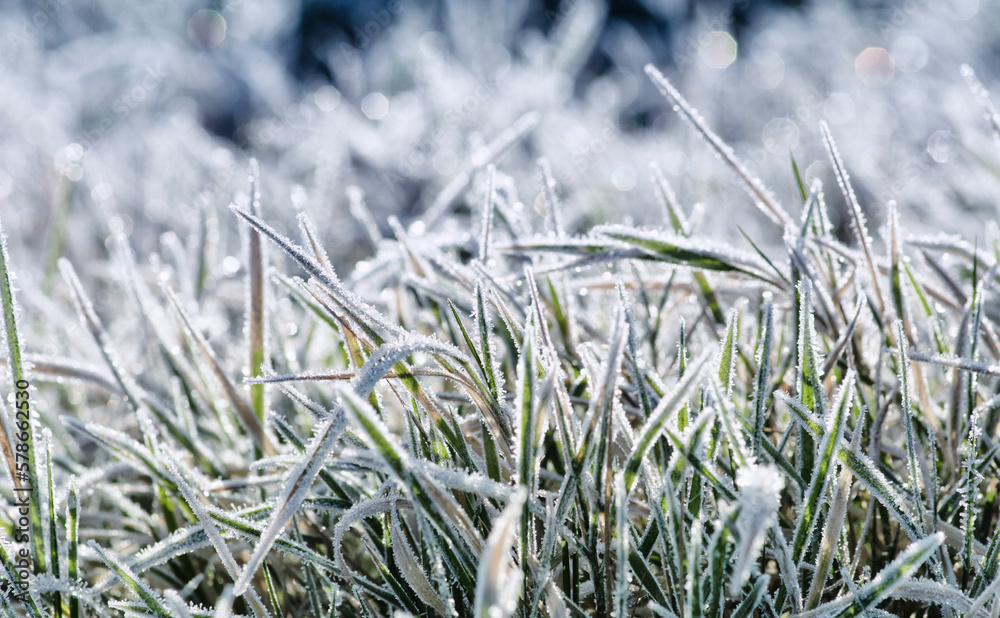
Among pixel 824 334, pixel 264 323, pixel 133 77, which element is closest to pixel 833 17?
pixel 133 77

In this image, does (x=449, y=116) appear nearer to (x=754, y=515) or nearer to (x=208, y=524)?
(x=208, y=524)

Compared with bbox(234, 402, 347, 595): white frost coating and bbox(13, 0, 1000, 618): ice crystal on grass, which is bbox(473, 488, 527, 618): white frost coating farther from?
bbox(234, 402, 347, 595): white frost coating

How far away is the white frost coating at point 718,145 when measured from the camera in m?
0.90

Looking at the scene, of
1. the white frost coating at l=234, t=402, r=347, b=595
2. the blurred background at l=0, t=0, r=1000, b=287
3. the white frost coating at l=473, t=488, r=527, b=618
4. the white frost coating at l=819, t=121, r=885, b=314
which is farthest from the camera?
the blurred background at l=0, t=0, r=1000, b=287

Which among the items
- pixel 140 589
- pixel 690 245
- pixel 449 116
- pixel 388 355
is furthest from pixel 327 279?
pixel 449 116

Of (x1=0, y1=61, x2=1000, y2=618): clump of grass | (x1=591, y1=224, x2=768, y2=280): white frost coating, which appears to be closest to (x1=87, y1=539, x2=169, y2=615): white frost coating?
(x1=0, y1=61, x2=1000, y2=618): clump of grass

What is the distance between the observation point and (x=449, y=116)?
283 centimetres

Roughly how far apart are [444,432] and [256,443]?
1.15ft

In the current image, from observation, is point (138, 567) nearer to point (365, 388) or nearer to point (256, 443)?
point (256, 443)

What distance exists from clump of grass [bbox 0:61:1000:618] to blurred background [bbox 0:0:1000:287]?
21 cm

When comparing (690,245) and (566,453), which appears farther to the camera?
(690,245)

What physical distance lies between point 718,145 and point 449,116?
202 centimetres

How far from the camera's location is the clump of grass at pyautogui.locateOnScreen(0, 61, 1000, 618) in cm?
60

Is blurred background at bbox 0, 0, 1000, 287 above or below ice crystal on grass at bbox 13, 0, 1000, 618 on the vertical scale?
above
